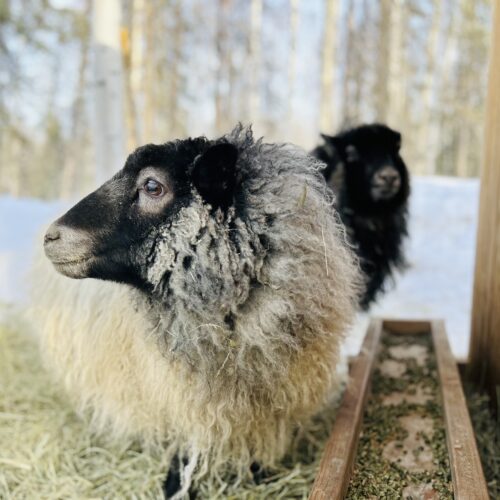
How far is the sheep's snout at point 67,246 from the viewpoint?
2008mm

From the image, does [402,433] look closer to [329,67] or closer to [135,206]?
[135,206]

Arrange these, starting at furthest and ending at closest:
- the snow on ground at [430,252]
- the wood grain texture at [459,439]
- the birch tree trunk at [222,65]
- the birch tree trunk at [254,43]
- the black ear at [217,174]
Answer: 1. the birch tree trunk at [222,65]
2. the birch tree trunk at [254,43]
3. the snow on ground at [430,252]
4. the black ear at [217,174]
5. the wood grain texture at [459,439]

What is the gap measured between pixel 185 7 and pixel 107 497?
16704mm

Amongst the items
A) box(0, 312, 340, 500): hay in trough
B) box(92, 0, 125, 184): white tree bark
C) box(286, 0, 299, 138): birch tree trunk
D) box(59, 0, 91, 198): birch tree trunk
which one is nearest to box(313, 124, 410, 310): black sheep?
box(0, 312, 340, 500): hay in trough

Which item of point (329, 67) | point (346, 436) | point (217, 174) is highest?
point (329, 67)

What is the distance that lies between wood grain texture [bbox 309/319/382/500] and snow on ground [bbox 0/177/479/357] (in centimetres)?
191

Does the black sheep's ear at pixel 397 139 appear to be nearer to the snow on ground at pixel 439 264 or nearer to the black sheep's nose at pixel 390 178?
the black sheep's nose at pixel 390 178

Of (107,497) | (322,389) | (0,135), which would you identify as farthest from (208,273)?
(0,135)

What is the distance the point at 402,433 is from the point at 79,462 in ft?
5.87

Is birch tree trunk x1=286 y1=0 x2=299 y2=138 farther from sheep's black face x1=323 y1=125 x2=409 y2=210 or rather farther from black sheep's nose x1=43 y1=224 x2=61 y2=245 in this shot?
black sheep's nose x1=43 y1=224 x2=61 y2=245

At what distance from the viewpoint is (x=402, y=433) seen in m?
2.41

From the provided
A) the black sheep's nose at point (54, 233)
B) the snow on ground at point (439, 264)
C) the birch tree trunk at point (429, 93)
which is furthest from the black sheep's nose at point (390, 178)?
the birch tree trunk at point (429, 93)

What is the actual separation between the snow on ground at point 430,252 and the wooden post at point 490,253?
1.52 m

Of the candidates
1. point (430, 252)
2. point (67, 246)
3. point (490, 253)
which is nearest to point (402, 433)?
point (490, 253)
